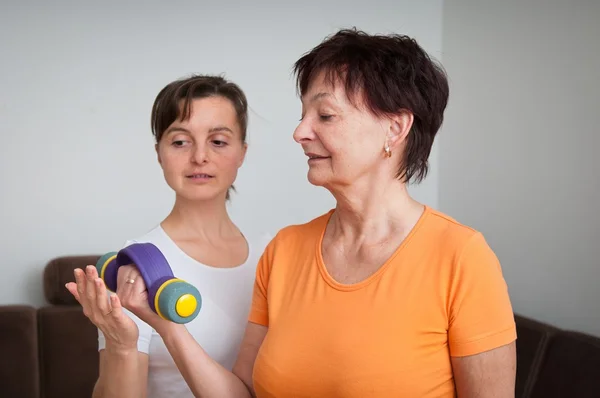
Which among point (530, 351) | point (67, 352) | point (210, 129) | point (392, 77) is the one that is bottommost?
point (67, 352)

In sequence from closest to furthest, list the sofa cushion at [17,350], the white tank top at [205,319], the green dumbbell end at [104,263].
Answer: the green dumbbell end at [104,263]
the white tank top at [205,319]
the sofa cushion at [17,350]

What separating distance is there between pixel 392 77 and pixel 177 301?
0.58 metres

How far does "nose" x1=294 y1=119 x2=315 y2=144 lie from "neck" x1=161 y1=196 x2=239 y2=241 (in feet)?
1.42

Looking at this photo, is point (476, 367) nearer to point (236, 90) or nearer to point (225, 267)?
point (225, 267)

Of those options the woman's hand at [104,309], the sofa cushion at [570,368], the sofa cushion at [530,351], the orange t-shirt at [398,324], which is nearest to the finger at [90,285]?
the woman's hand at [104,309]

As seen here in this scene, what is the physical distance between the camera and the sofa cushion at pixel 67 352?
3.00m

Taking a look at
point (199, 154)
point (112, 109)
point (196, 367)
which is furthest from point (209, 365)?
point (112, 109)

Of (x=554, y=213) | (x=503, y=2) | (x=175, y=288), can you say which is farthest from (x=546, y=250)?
(x=175, y=288)

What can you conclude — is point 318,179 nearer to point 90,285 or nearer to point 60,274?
point 90,285

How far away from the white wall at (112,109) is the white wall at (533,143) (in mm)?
737

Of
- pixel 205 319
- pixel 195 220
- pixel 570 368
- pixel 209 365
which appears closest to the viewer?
pixel 209 365

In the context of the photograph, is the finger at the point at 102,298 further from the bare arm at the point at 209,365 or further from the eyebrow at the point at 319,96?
the eyebrow at the point at 319,96

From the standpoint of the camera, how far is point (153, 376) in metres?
1.56

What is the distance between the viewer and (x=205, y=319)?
62.8 inches
